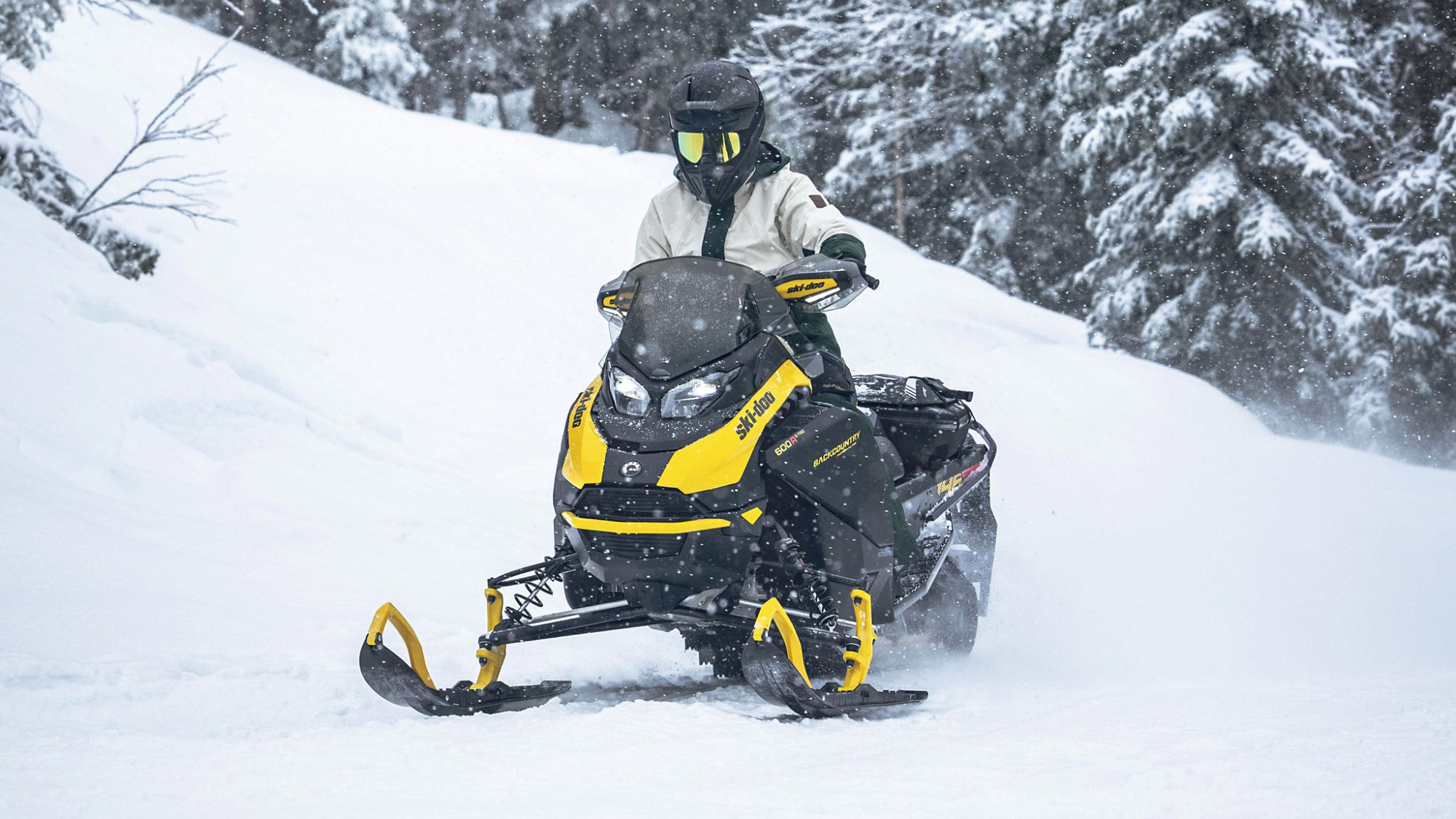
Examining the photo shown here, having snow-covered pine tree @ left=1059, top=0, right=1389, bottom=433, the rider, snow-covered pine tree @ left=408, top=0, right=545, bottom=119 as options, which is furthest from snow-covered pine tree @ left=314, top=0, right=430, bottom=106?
the rider

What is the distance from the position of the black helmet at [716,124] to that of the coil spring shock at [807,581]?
1182 mm

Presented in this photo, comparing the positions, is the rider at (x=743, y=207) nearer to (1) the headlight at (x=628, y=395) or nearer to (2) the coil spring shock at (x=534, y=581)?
(1) the headlight at (x=628, y=395)

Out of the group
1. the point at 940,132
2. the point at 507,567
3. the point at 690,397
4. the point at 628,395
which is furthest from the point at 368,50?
the point at 690,397

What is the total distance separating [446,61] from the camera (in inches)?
1321

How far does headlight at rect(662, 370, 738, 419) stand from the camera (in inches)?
131

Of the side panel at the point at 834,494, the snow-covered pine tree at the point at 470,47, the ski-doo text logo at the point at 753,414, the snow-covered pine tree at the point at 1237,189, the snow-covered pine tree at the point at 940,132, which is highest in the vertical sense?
the snow-covered pine tree at the point at 470,47

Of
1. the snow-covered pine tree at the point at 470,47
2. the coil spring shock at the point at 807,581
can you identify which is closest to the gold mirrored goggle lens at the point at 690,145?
the coil spring shock at the point at 807,581

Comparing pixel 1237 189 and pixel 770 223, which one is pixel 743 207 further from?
pixel 1237 189

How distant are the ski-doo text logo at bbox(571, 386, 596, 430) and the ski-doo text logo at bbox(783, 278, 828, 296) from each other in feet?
2.10

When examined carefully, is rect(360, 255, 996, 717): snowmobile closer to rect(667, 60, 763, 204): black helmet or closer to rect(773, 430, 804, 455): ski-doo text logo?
rect(773, 430, 804, 455): ski-doo text logo

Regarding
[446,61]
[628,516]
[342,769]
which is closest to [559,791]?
[342,769]

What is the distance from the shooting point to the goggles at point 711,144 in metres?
3.91

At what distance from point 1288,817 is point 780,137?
23451mm

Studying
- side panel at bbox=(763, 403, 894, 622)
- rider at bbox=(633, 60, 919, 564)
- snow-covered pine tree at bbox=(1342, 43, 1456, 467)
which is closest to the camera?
side panel at bbox=(763, 403, 894, 622)
